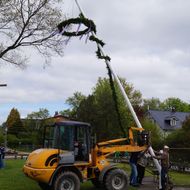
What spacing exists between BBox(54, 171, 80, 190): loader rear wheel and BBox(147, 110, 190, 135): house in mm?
65010

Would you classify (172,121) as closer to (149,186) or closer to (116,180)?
(149,186)

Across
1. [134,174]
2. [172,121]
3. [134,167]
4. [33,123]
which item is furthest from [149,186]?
[33,123]

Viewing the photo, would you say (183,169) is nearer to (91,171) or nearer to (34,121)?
(91,171)

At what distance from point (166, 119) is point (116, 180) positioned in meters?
68.0

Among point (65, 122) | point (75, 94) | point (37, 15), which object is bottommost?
point (65, 122)

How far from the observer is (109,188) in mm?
16578

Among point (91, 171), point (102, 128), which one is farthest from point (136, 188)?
point (102, 128)

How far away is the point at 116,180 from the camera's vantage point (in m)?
16.9

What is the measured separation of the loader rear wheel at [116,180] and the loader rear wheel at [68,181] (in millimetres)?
1231

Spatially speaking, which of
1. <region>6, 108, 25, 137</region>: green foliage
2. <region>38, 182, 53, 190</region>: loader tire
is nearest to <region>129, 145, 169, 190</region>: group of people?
<region>38, 182, 53, 190</region>: loader tire

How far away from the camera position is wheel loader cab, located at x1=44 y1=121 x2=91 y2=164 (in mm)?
16359

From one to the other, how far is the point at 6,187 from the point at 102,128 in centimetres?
4479

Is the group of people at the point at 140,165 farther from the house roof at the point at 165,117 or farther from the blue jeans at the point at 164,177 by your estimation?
the house roof at the point at 165,117

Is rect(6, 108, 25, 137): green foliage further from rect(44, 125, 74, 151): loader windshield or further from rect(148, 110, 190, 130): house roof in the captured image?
rect(44, 125, 74, 151): loader windshield
